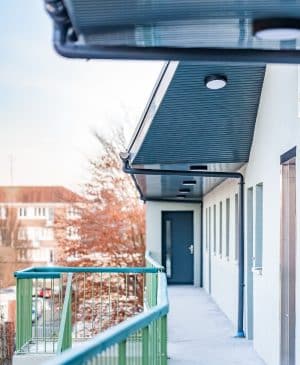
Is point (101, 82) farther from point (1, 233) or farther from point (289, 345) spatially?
point (289, 345)

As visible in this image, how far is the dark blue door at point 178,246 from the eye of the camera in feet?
59.9

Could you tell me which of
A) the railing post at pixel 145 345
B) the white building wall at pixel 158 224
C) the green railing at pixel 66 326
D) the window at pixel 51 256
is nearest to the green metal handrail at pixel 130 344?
the railing post at pixel 145 345

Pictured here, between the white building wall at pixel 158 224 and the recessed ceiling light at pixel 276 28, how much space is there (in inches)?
571

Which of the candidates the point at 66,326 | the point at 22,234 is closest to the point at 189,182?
the point at 66,326

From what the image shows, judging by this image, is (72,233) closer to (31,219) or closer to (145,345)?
(31,219)

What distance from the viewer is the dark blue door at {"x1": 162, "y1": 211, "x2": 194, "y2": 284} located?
59.9 ft

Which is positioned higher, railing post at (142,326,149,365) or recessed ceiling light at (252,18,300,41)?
recessed ceiling light at (252,18,300,41)

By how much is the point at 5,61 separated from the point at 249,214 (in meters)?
23.9

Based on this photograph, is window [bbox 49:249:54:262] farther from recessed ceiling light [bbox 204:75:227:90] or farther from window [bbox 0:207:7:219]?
recessed ceiling light [bbox 204:75:227:90]

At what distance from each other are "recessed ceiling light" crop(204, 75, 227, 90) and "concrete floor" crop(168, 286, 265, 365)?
3.08 meters

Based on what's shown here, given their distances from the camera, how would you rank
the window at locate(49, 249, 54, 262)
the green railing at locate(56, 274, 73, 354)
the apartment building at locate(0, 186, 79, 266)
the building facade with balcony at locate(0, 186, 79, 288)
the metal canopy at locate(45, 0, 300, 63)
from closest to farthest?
the metal canopy at locate(45, 0, 300, 63) < the green railing at locate(56, 274, 73, 354) < the building facade with balcony at locate(0, 186, 79, 288) < the apartment building at locate(0, 186, 79, 266) < the window at locate(49, 249, 54, 262)

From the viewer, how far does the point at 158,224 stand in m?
18.2

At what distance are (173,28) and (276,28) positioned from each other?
583 mm

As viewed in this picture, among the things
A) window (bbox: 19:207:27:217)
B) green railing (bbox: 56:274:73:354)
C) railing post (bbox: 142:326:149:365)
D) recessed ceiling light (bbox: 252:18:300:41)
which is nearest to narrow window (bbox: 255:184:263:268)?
green railing (bbox: 56:274:73:354)
